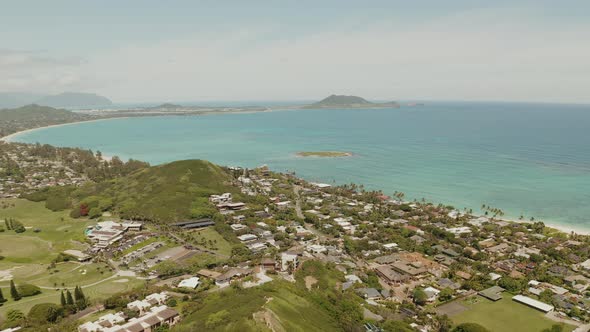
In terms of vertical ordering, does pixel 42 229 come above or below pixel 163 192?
below

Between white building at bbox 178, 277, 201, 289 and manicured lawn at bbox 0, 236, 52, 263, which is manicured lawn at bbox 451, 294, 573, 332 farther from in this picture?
manicured lawn at bbox 0, 236, 52, 263

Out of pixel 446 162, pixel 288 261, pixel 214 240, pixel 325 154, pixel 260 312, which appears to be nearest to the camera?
pixel 260 312

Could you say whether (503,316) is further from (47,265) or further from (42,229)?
(42,229)

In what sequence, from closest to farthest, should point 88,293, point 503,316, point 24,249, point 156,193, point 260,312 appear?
point 260,312
point 503,316
point 88,293
point 24,249
point 156,193

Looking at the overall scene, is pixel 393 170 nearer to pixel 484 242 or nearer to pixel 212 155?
pixel 484 242

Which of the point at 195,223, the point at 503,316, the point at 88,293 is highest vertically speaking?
the point at 195,223

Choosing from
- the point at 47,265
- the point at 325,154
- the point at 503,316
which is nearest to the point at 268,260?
the point at 503,316

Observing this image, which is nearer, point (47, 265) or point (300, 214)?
point (47, 265)
